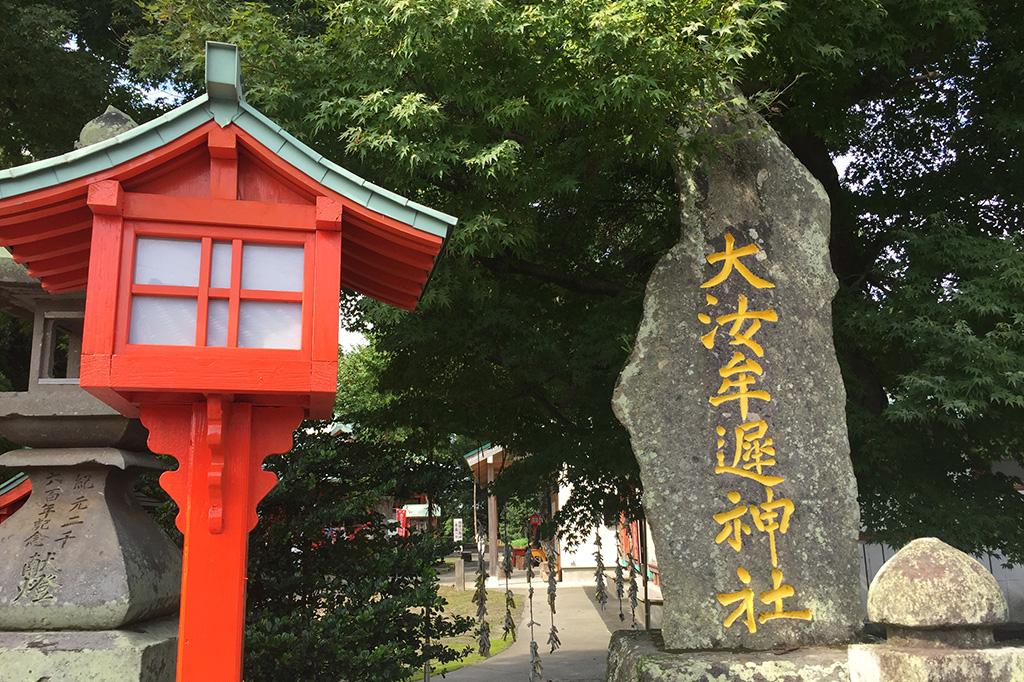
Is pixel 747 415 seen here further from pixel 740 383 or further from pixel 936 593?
pixel 936 593

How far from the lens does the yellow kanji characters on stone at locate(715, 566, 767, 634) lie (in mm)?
5184

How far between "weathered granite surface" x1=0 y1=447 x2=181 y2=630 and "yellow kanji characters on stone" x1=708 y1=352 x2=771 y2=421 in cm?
368

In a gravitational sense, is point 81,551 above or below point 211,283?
below

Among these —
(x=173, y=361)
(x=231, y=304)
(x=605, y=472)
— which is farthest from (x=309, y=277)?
(x=605, y=472)

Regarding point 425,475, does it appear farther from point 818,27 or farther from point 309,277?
point 818,27

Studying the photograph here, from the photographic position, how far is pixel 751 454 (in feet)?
18.0

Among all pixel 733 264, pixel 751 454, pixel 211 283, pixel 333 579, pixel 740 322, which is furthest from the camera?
pixel 333 579

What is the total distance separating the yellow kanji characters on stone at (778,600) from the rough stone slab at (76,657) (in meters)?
3.68

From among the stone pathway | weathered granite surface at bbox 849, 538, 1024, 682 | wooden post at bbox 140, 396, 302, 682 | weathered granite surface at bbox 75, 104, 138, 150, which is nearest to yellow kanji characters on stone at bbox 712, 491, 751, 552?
weathered granite surface at bbox 849, 538, 1024, 682

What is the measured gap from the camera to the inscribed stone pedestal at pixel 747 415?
206 inches

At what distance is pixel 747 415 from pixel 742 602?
4.11ft

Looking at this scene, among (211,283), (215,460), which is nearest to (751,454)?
(215,460)

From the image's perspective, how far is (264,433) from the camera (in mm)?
3576

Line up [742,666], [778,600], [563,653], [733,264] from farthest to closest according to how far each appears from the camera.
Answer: [563,653] < [733,264] < [778,600] < [742,666]
